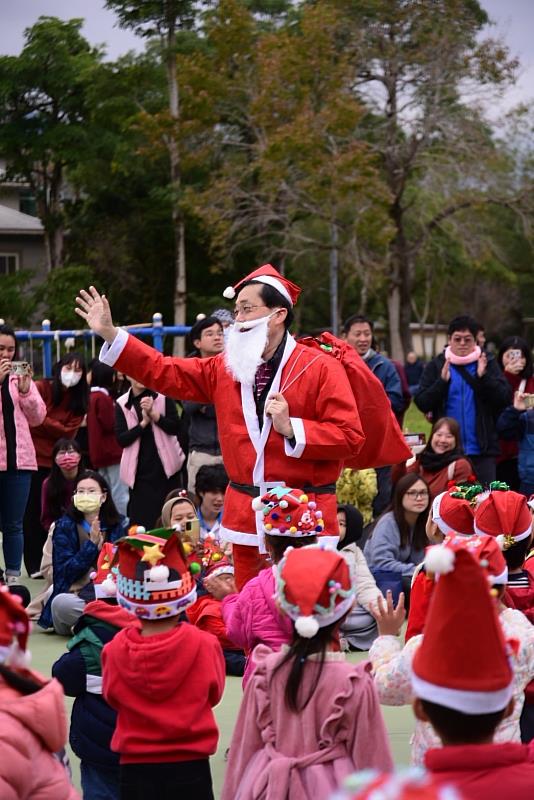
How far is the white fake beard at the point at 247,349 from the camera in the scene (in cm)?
474

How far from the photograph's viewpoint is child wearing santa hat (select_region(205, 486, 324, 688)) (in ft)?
12.8

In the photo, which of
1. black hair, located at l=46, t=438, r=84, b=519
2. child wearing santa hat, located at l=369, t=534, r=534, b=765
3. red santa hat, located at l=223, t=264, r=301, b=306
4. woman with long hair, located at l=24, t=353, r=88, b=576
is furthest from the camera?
woman with long hair, located at l=24, t=353, r=88, b=576

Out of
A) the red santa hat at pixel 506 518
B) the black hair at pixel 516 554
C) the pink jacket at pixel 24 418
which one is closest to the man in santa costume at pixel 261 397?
the red santa hat at pixel 506 518

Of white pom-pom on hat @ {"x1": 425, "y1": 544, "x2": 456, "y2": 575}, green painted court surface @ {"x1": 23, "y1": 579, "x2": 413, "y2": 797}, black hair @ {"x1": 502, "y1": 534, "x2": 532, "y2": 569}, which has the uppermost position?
white pom-pom on hat @ {"x1": 425, "y1": 544, "x2": 456, "y2": 575}

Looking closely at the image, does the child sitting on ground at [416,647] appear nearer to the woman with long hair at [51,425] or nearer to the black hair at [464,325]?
the black hair at [464,325]

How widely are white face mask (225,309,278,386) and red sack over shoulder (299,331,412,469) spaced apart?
282 mm

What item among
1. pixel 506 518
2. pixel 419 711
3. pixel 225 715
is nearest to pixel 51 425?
pixel 225 715

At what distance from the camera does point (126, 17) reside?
31.5 m

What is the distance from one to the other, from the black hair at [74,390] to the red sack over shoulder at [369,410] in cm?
405

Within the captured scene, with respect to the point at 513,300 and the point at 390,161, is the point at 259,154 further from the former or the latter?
the point at 513,300

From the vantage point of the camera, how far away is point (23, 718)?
257 centimetres

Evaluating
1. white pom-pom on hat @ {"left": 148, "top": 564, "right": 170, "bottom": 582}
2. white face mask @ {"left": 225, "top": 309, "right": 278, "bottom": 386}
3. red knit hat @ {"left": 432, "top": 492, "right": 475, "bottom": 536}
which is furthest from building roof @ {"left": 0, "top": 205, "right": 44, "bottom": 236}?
white pom-pom on hat @ {"left": 148, "top": 564, "right": 170, "bottom": 582}

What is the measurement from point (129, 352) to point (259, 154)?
2483 cm

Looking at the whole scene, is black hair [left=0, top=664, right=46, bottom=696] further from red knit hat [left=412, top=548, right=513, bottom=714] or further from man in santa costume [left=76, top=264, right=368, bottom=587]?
man in santa costume [left=76, top=264, right=368, bottom=587]
